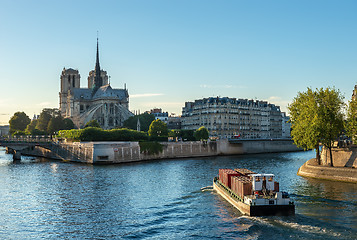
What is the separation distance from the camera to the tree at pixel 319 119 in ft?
172

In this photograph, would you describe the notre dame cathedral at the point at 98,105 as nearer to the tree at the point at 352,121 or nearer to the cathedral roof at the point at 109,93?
the cathedral roof at the point at 109,93

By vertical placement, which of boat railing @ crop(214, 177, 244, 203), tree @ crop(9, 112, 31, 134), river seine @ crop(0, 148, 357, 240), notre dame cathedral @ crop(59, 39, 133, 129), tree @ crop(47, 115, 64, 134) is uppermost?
notre dame cathedral @ crop(59, 39, 133, 129)

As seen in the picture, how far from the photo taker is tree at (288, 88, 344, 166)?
172 feet

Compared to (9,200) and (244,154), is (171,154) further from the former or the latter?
(9,200)

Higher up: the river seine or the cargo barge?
the cargo barge

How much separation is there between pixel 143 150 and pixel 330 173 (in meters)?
48.0

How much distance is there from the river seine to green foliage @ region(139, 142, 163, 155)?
3616 centimetres

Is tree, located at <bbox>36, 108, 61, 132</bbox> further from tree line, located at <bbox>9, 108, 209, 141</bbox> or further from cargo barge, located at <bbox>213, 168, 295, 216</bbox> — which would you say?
cargo barge, located at <bbox>213, 168, 295, 216</bbox>

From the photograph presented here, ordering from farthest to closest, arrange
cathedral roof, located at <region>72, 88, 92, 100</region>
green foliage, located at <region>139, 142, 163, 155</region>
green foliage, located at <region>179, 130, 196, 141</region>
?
cathedral roof, located at <region>72, 88, 92, 100</region> → green foliage, located at <region>179, 130, 196, 141</region> → green foliage, located at <region>139, 142, 163, 155</region>

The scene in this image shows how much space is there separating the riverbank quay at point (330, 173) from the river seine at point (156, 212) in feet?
5.06

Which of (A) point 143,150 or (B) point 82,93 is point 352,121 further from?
(B) point 82,93

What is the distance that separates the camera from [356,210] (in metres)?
33.3

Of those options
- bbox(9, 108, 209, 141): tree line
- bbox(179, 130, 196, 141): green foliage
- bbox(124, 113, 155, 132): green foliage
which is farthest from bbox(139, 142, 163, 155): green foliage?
bbox(124, 113, 155, 132): green foliage

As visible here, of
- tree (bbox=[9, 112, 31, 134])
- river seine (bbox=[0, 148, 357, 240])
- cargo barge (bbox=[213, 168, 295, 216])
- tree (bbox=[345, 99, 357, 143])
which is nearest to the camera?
river seine (bbox=[0, 148, 357, 240])
